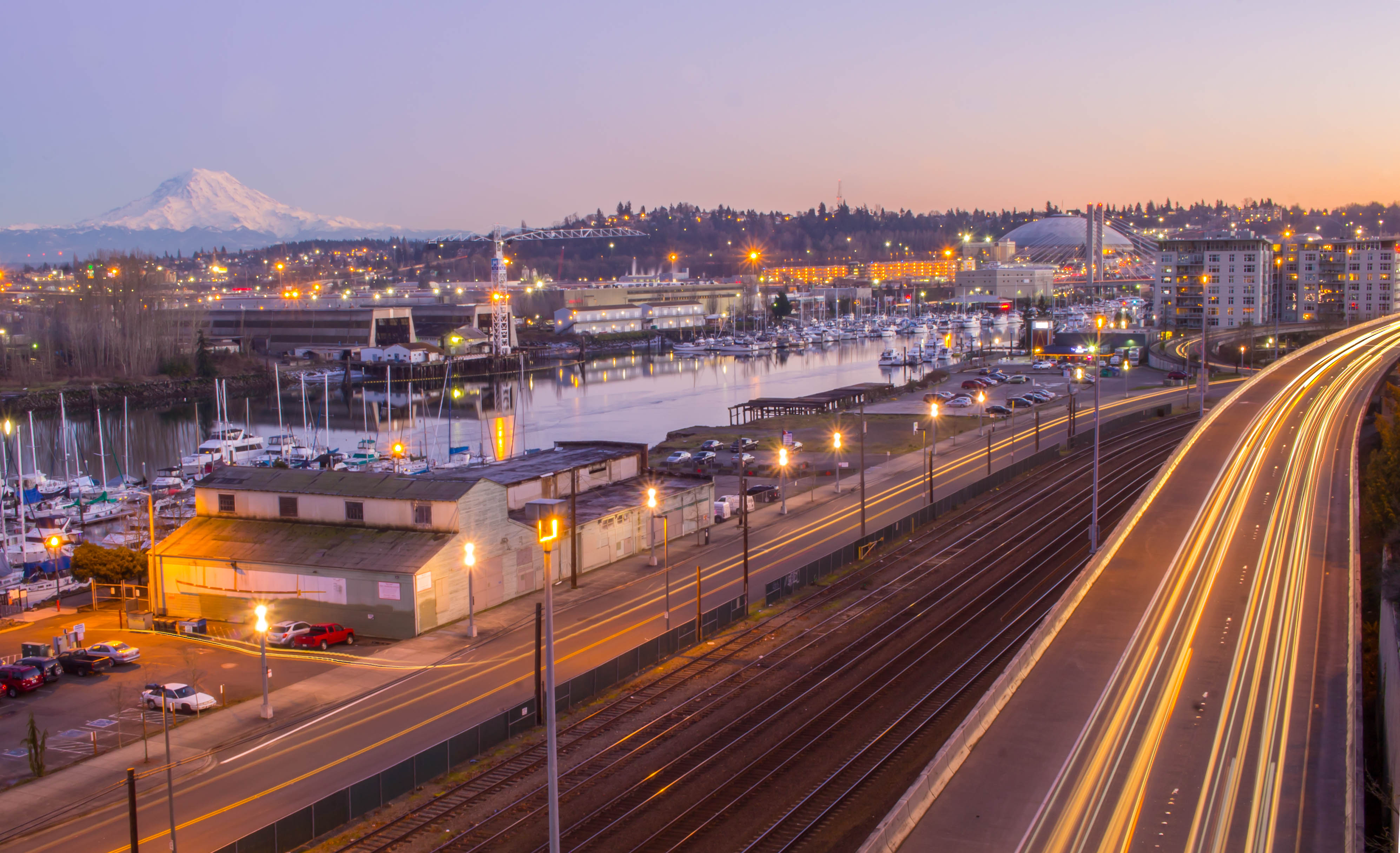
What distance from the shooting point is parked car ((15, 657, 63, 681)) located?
13016 mm

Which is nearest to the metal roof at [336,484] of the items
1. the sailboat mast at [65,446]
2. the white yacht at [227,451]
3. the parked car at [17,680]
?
the parked car at [17,680]

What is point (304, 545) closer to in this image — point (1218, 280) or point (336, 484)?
point (336, 484)

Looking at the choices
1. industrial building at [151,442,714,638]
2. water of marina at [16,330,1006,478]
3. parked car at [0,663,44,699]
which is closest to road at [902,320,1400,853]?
industrial building at [151,442,714,638]

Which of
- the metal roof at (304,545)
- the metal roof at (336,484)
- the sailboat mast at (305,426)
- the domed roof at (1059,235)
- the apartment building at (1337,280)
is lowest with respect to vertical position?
the sailboat mast at (305,426)

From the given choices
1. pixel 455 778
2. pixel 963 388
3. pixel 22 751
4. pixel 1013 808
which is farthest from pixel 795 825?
pixel 963 388

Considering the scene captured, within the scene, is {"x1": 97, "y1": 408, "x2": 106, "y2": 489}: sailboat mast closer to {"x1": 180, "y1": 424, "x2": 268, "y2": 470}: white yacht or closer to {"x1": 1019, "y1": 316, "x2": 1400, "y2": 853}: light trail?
{"x1": 180, "y1": 424, "x2": 268, "y2": 470}: white yacht

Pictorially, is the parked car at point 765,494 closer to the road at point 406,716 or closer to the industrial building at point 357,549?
the road at point 406,716

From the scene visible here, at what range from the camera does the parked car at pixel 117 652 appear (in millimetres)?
13641

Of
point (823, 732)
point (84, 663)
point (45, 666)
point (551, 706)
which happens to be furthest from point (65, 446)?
point (551, 706)

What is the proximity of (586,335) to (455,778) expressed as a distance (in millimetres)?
73853

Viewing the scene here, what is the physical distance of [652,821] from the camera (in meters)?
9.40

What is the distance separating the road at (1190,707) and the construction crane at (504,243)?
5892cm

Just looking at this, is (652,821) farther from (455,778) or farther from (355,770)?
(355,770)

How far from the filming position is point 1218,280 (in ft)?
219
